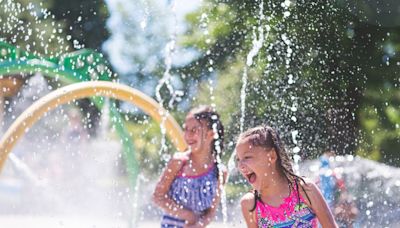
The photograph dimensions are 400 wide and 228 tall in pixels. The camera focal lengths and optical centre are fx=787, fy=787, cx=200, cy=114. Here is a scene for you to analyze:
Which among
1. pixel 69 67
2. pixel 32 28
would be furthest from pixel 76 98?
pixel 32 28

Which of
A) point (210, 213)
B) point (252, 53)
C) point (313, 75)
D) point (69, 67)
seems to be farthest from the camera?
point (252, 53)

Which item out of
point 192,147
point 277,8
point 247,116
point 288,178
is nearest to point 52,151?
point 247,116

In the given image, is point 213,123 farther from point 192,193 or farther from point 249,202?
point 249,202

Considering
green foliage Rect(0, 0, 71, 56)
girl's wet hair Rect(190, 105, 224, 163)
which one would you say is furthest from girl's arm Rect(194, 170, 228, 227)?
green foliage Rect(0, 0, 71, 56)

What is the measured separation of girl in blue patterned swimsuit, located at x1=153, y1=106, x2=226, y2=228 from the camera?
4352 mm

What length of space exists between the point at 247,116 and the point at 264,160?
8.05m

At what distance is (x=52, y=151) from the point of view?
10.8 m

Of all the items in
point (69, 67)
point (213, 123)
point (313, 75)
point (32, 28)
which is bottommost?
point (213, 123)

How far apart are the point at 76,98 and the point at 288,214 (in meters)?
2.80

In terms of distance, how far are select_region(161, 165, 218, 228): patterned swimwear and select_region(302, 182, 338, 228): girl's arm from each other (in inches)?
53.2

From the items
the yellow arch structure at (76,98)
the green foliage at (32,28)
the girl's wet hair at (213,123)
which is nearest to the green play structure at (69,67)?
the yellow arch structure at (76,98)

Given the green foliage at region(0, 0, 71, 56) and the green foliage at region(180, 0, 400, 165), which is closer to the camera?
the green foliage at region(180, 0, 400, 165)

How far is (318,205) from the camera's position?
10.1ft

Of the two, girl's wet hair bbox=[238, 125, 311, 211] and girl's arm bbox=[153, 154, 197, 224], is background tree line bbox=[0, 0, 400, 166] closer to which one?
girl's arm bbox=[153, 154, 197, 224]
